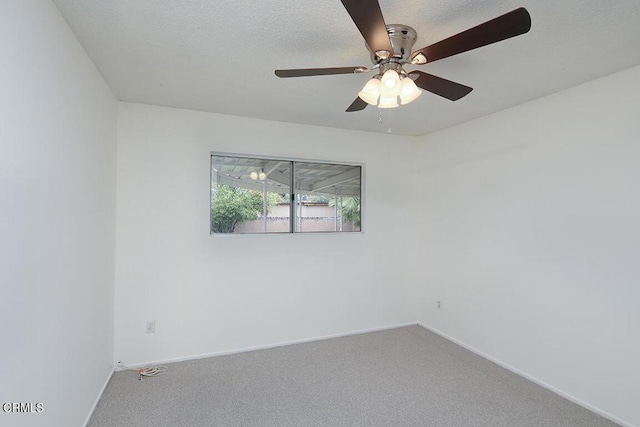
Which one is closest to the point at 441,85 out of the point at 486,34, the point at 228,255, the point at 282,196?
the point at 486,34

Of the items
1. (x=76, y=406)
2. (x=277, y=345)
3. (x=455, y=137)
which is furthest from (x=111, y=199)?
(x=455, y=137)

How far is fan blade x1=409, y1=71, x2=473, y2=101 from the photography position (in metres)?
1.63

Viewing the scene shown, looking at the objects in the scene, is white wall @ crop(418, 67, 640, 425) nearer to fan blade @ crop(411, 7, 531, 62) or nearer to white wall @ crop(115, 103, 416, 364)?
white wall @ crop(115, 103, 416, 364)

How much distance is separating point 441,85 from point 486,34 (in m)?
0.45

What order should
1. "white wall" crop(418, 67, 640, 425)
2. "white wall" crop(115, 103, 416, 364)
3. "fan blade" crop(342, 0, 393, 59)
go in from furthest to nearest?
"white wall" crop(115, 103, 416, 364) < "white wall" crop(418, 67, 640, 425) < "fan blade" crop(342, 0, 393, 59)

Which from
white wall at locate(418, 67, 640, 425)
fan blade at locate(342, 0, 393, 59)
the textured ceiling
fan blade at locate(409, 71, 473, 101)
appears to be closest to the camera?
fan blade at locate(342, 0, 393, 59)

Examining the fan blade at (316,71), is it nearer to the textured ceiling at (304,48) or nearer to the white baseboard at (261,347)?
the textured ceiling at (304,48)

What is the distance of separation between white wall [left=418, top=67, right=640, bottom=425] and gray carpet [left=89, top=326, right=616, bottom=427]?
289 mm

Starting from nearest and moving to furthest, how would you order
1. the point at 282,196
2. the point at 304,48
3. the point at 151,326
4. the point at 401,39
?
the point at 401,39 < the point at 304,48 < the point at 151,326 < the point at 282,196

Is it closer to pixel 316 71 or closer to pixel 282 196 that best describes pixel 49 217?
pixel 316 71

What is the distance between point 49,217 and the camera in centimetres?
149

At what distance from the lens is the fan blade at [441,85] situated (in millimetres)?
1628

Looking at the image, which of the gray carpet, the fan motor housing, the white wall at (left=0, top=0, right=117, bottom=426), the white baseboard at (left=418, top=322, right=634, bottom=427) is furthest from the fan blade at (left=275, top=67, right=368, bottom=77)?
the white baseboard at (left=418, top=322, right=634, bottom=427)

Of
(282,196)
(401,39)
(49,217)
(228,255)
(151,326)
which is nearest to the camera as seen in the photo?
(49,217)
